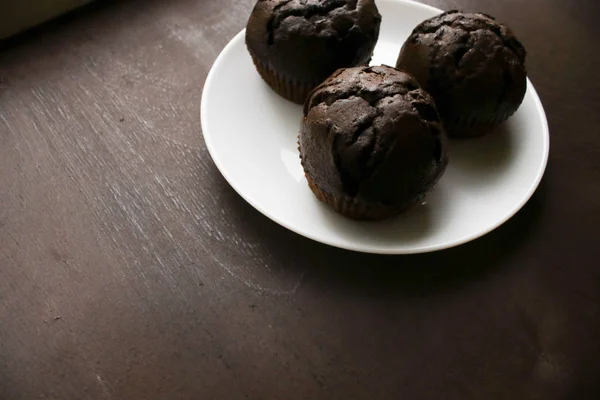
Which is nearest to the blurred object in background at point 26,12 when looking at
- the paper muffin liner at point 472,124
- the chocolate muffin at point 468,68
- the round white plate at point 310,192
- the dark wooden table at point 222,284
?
the dark wooden table at point 222,284

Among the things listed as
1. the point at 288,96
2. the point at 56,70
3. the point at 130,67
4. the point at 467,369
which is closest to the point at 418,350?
the point at 467,369

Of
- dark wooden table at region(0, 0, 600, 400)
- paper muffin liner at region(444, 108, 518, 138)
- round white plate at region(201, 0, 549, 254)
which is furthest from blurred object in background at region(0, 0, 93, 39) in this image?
paper muffin liner at region(444, 108, 518, 138)

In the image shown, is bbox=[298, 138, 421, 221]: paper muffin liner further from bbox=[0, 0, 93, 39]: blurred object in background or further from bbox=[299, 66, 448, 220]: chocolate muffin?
bbox=[0, 0, 93, 39]: blurred object in background

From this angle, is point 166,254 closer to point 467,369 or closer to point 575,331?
point 467,369

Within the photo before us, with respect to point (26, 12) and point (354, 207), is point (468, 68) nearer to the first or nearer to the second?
point (354, 207)

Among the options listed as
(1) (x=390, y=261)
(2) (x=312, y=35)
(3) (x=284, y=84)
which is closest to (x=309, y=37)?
(2) (x=312, y=35)

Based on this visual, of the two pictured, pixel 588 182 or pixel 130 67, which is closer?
pixel 588 182

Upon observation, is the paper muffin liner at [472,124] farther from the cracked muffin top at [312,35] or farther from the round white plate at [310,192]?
the cracked muffin top at [312,35]
